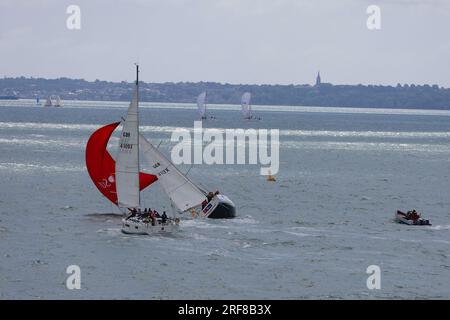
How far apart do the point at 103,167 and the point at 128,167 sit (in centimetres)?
559

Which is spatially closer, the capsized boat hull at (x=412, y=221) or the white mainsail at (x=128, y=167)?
the white mainsail at (x=128, y=167)

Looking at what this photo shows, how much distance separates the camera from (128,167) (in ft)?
244

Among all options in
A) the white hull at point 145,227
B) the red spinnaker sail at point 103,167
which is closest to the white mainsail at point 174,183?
the red spinnaker sail at point 103,167

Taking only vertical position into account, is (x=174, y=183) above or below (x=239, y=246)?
above

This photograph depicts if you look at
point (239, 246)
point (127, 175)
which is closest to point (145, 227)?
point (127, 175)

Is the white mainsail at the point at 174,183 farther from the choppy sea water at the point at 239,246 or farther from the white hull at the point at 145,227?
the white hull at the point at 145,227

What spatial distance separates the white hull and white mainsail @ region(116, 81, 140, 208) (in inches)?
143

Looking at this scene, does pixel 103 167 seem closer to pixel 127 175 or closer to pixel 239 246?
pixel 127 175

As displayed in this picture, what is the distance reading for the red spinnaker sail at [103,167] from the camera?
257 ft

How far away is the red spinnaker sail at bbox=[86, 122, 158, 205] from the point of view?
78438 mm

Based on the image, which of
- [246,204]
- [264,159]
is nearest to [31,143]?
[264,159]

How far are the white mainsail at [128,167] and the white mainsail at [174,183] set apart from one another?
8.06 feet
